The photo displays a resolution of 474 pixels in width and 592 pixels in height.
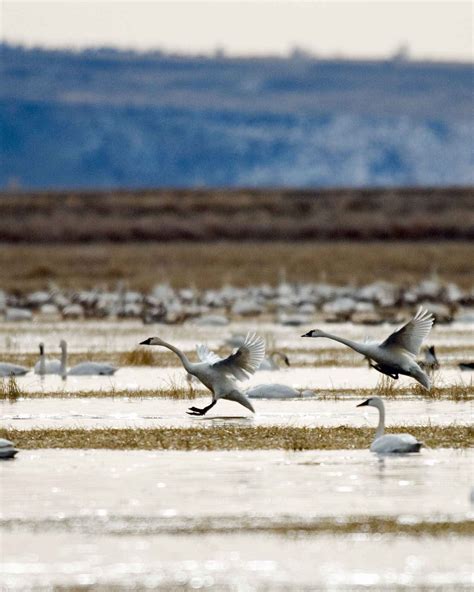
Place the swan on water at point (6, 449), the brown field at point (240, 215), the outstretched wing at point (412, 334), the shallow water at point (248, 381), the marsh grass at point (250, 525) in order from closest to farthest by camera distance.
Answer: the marsh grass at point (250, 525), the swan on water at point (6, 449), the outstretched wing at point (412, 334), the shallow water at point (248, 381), the brown field at point (240, 215)

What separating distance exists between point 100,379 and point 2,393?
109 inches

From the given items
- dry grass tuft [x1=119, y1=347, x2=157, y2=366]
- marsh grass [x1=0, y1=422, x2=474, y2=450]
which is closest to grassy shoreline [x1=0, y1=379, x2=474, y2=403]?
marsh grass [x1=0, y1=422, x2=474, y2=450]

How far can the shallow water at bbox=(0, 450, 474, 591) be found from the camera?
32.2ft

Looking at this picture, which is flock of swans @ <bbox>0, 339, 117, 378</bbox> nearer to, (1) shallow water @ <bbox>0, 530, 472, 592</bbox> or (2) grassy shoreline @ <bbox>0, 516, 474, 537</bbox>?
(2) grassy shoreline @ <bbox>0, 516, 474, 537</bbox>

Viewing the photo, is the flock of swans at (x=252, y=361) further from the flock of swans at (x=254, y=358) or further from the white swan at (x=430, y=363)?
the white swan at (x=430, y=363)

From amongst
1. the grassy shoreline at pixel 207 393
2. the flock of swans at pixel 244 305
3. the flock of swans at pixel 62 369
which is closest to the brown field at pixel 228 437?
the grassy shoreline at pixel 207 393

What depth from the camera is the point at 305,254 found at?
191 ft

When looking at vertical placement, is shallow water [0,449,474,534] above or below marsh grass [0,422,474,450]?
below

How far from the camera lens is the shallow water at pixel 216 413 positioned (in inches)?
666

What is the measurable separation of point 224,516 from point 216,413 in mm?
6552

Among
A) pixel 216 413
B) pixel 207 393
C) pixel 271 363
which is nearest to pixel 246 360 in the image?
pixel 216 413

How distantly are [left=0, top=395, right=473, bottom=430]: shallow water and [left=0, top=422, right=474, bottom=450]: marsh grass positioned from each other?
555 millimetres

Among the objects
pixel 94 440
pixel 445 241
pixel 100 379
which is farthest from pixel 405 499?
pixel 445 241

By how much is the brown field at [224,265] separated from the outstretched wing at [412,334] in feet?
107
